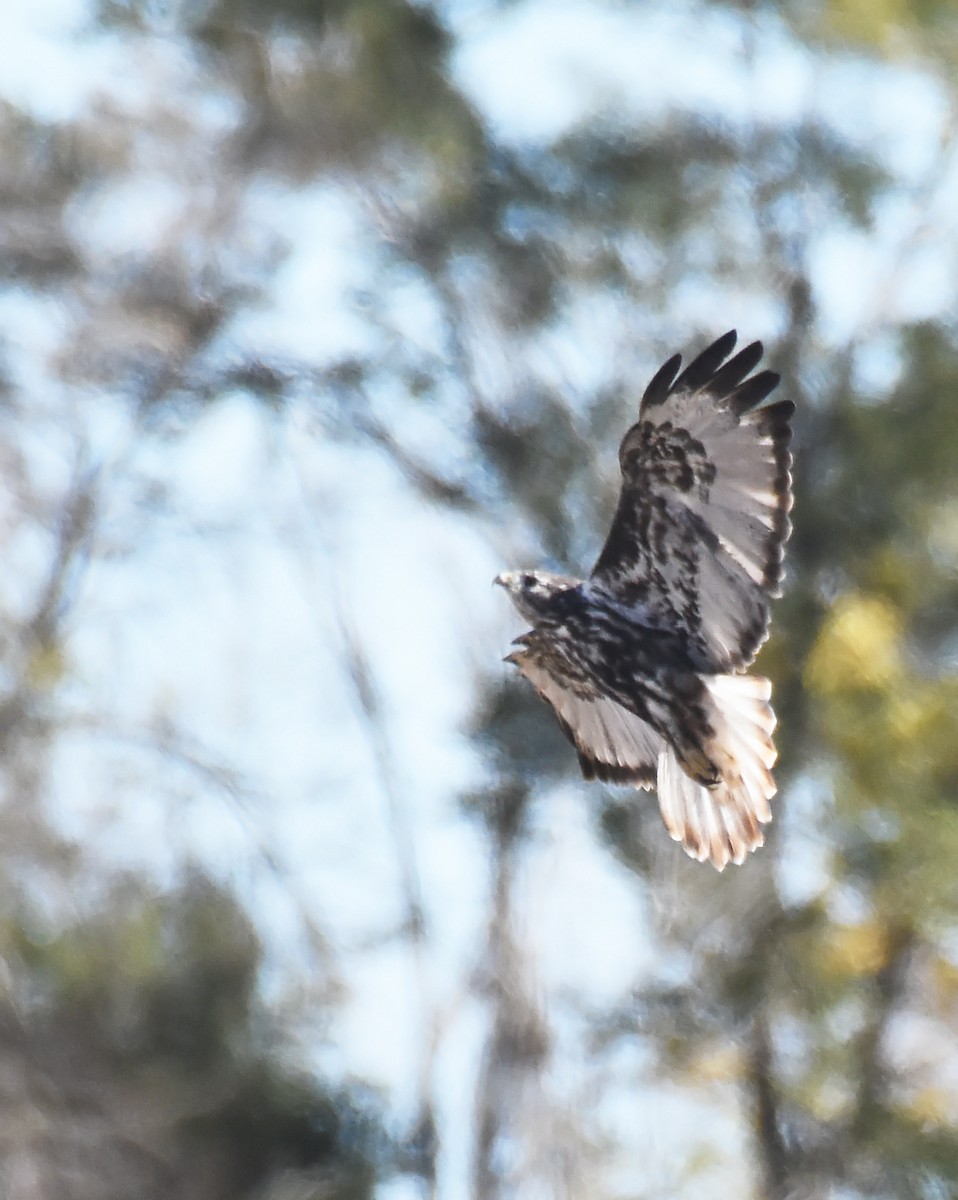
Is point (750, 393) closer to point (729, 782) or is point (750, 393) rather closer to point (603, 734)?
point (729, 782)

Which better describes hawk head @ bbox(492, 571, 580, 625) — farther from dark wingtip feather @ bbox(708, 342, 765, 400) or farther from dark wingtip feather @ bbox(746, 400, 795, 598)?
dark wingtip feather @ bbox(708, 342, 765, 400)

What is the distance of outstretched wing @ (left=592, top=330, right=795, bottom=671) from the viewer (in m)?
5.04

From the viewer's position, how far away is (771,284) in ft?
38.9

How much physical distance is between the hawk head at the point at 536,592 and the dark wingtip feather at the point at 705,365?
2.09ft

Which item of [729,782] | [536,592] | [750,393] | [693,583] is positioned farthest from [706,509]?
[729,782]

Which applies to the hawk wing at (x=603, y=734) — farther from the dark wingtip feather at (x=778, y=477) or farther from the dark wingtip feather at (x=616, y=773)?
the dark wingtip feather at (x=778, y=477)

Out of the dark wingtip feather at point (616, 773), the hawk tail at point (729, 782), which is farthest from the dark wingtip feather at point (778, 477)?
the dark wingtip feather at point (616, 773)

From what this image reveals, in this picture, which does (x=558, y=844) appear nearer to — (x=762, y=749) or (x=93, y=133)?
(x=93, y=133)

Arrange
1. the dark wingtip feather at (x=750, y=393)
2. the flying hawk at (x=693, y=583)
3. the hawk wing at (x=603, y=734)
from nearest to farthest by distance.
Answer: the dark wingtip feather at (x=750, y=393), the flying hawk at (x=693, y=583), the hawk wing at (x=603, y=734)

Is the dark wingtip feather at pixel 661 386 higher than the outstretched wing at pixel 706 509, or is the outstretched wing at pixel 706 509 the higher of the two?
the dark wingtip feather at pixel 661 386

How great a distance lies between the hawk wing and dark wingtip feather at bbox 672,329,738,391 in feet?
3.63

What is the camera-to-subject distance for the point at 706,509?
5230mm

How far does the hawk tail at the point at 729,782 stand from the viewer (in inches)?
210

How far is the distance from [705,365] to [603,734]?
144 cm
